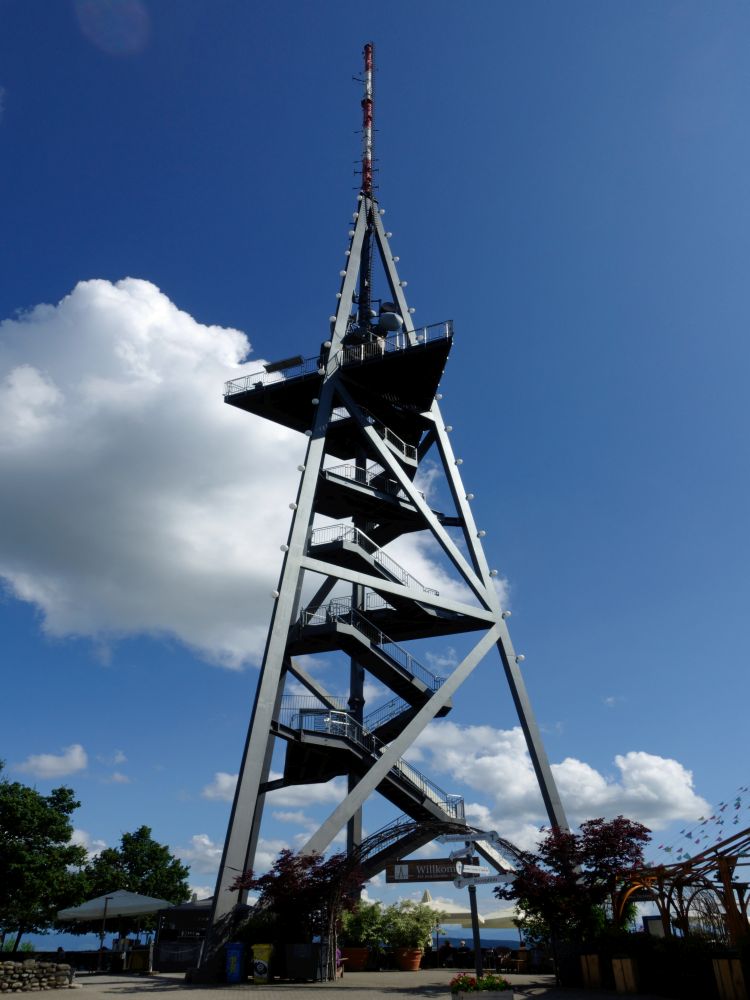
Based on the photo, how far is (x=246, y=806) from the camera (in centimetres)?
2075

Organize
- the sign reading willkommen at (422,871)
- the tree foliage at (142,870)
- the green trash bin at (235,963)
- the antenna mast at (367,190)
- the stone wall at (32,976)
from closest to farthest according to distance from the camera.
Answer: the green trash bin at (235,963), the stone wall at (32,976), the sign reading willkommen at (422,871), the antenna mast at (367,190), the tree foliage at (142,870)

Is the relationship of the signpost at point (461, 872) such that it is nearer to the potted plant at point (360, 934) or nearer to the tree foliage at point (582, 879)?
the tree foliage at point (582, 879)

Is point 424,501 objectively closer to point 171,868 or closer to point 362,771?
point 362,771

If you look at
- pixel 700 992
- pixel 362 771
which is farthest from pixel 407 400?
pixel 700 992

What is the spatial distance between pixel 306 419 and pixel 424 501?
653cm

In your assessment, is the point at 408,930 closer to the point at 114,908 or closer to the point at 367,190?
the point at 114,908

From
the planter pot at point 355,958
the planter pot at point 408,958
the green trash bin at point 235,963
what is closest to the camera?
the green trash bin at point 235,963

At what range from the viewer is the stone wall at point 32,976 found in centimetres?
1905

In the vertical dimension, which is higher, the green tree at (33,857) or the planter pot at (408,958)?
the green tree at (33,857)

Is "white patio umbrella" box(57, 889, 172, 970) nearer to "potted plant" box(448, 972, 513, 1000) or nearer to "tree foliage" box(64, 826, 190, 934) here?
"potted plant" box(448, 972, 513, 1000)

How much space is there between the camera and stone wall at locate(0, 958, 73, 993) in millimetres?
19047

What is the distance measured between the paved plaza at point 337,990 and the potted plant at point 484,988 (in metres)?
2.77

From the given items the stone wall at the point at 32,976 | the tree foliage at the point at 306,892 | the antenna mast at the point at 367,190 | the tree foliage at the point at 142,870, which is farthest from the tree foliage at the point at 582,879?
the tree foliage at the point at 142,870

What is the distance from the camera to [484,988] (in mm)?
12789
